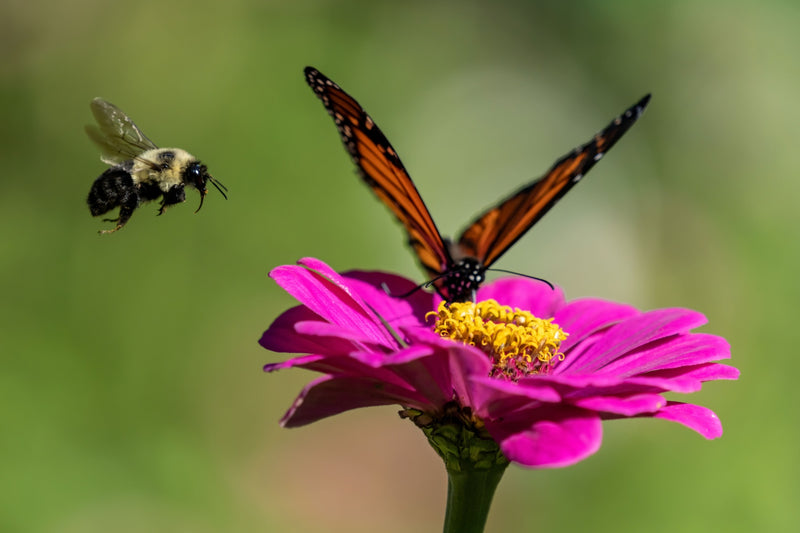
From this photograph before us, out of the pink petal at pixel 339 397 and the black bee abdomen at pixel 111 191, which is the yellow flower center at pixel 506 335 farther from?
the black bee abdomen at pixel 111 191

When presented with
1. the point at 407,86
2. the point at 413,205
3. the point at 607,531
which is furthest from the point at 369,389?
the point at 407,86

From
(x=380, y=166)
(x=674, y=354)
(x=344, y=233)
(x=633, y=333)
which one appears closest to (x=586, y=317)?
(x=633, y=333)

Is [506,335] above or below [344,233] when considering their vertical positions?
below

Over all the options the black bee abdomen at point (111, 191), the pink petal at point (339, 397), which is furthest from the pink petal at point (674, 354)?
the black bee abdomen at point (111, 191)

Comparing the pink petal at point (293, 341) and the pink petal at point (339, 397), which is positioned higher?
the pink petal at point (293, 341)

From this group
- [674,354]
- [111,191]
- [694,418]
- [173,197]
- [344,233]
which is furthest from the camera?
[344,233]

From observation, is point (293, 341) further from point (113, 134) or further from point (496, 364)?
point (113, 134)

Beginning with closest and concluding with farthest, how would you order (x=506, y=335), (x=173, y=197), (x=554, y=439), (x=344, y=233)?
1. (x=554, y=439)
2. (x=506, y=335)
3. (x=173, y=197)
4. (x=344, y=233)
